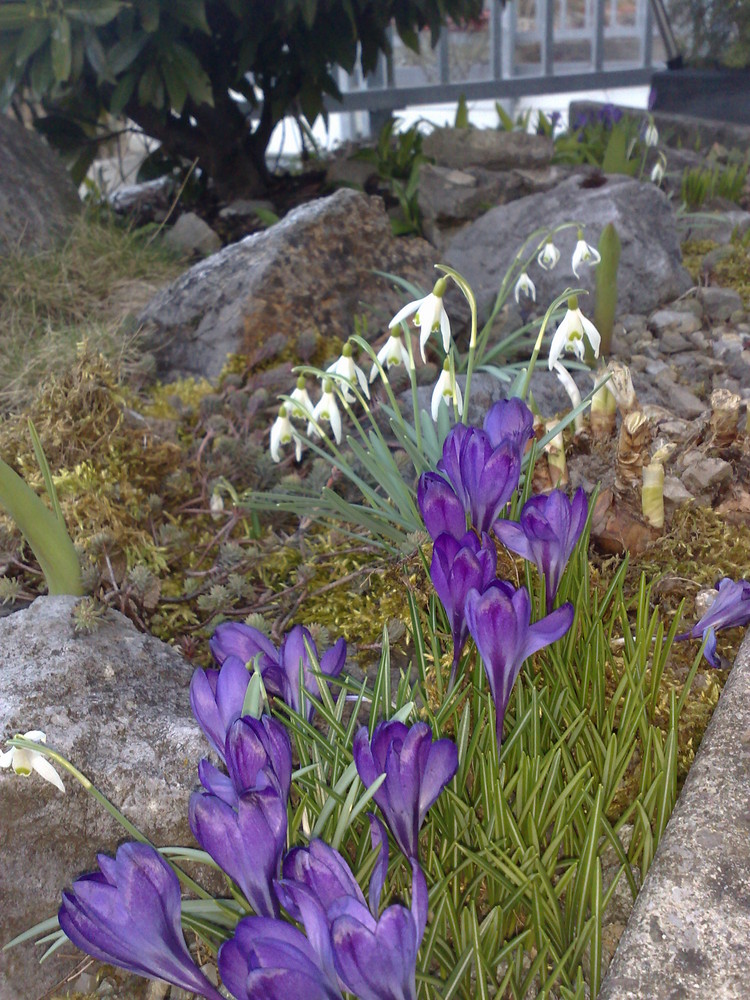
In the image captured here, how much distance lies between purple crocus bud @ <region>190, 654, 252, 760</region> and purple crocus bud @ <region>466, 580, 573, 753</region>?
0.30 meters

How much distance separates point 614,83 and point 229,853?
933cm

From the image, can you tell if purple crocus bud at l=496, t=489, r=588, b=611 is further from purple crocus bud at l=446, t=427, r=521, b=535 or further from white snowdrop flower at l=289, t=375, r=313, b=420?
Answer: white snowdrop flower at l=289, t=375, r=313, b=420

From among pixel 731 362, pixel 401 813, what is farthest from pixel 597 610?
pixel 731 362

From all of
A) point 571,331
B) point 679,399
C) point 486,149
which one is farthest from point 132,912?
point 486,149

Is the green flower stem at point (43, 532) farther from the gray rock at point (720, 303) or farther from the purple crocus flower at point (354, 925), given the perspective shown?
the gray rock at point (720, 303)

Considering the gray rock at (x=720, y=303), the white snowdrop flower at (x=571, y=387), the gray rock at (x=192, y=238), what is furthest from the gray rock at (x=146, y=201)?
the white snowdrop flower at (x=571, y=387)

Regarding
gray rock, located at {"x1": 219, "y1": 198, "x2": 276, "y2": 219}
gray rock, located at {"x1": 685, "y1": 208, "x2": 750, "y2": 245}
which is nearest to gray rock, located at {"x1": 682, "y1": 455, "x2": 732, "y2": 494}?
gray rock, located at {"x1": 685, "y1": 208, "x2": 750, "y2": 245}

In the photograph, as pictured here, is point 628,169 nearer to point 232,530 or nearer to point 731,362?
point 731,362

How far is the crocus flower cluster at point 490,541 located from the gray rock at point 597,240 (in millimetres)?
2276

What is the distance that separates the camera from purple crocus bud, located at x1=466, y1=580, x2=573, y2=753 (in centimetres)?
108

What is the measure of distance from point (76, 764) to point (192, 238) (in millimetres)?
4046

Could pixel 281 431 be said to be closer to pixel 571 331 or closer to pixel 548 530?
pixel 571 331

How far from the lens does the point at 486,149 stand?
566 centimetres

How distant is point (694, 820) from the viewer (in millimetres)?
1160
